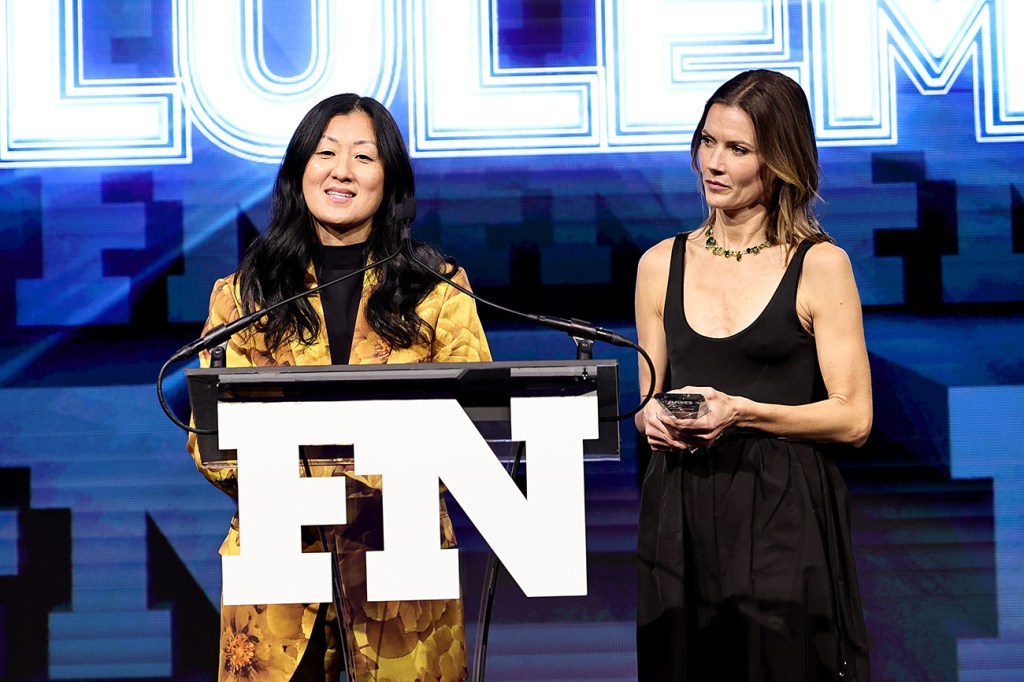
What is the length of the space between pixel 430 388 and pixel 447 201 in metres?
1.77

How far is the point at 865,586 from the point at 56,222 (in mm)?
2434

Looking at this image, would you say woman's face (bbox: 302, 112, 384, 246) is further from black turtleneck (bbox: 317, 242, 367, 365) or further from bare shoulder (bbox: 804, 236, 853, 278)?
bare shoulder (bbox: 804, 236, 853, 278)

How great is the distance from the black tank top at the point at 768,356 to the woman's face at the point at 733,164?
137 millimetres

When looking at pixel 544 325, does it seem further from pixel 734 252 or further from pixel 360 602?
pixel 734 252

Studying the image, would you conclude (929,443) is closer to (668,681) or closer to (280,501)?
(668,681)

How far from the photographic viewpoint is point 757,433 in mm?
1951

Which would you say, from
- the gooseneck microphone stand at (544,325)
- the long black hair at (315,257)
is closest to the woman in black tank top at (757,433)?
the gooseneck microphone stand at (544,325)

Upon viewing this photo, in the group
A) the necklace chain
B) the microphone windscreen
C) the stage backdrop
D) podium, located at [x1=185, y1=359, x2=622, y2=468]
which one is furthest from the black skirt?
the stage backdrop

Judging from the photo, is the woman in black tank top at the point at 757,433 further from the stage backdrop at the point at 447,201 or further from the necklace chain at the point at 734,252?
the stage backdrop at the point at 447,201

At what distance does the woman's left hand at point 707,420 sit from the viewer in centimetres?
179

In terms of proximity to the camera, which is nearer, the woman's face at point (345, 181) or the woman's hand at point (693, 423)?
the woman's hand at point (693, 423)

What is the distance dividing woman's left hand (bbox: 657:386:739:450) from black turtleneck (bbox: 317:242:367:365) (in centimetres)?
55

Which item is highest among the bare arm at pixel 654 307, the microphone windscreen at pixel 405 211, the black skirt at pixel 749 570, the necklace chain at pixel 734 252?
the microphone windscreen at pixel 405 211

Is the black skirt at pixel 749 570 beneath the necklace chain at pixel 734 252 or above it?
beneath
